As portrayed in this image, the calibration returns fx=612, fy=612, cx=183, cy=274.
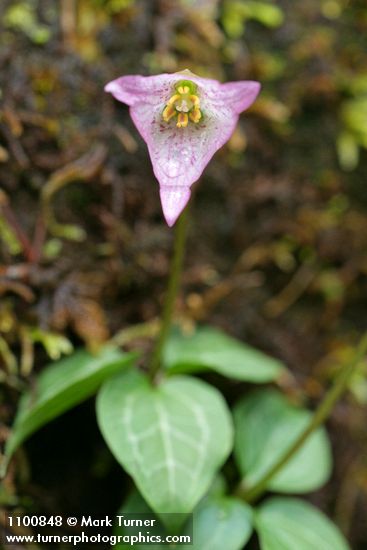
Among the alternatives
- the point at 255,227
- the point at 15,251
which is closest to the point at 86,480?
the point at 15,251

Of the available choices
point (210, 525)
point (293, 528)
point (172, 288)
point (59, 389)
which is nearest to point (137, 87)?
point (172, 288)

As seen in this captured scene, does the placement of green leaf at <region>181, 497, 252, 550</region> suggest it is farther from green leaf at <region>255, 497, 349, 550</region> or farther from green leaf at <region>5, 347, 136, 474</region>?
green leaf at <region>5, 347, 136, 474</region>

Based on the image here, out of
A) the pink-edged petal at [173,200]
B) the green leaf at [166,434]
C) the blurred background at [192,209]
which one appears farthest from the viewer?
the blurred background at [192,209]

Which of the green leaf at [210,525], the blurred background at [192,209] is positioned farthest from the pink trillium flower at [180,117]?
the green leaf at [210,525]

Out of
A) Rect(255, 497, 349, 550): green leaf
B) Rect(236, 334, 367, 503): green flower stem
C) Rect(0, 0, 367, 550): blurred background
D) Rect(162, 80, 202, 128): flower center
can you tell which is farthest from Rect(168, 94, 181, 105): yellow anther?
Rect(255, 497, 349, 550): green leaf

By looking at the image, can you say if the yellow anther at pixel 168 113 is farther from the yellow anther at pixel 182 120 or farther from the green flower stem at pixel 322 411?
the green flower stem at pixel 322 411

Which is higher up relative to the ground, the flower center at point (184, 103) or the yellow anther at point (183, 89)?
the yellow anther at point (183, 89)
